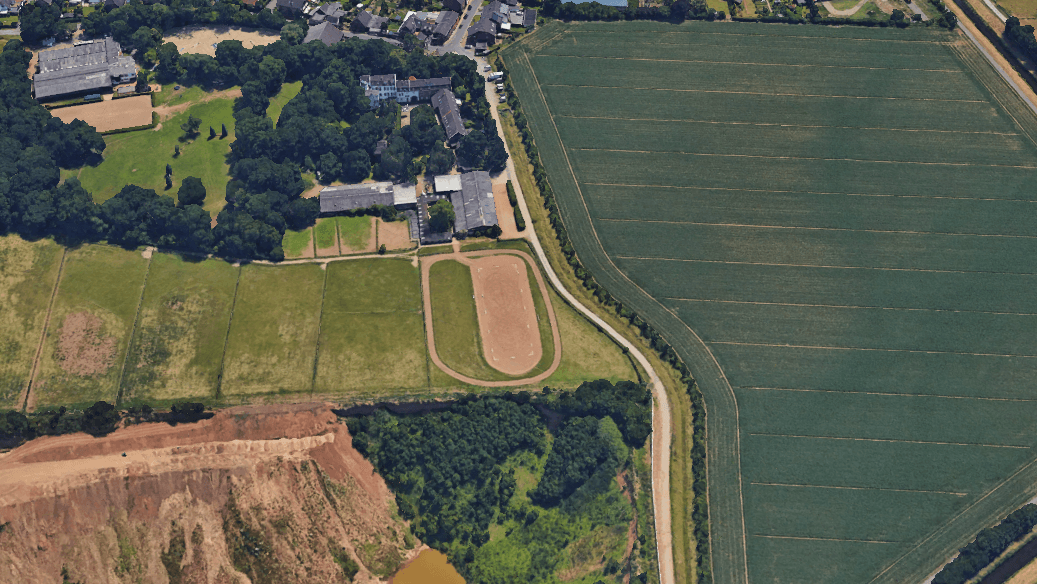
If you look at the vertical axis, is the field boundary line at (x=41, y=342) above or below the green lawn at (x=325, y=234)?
below

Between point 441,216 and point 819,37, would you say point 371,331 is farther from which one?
point 819,37

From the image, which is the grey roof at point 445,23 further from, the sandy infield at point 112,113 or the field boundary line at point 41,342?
the field boundary line at point 41,342

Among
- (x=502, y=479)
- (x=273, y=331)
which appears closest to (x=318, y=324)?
(x=273, y=331)

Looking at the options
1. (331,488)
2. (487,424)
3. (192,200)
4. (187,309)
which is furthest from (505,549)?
(192,200)

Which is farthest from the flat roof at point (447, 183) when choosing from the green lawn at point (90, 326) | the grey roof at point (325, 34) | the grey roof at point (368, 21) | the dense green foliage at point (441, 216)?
the green lawn at point (90, 326)

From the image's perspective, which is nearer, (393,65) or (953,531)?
(953,531)

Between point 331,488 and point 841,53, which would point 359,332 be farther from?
point 841,53
